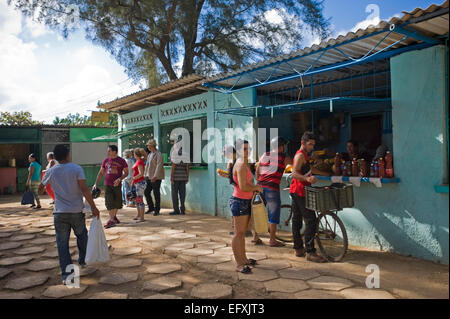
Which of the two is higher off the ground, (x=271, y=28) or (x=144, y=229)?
(x=271, y=28)

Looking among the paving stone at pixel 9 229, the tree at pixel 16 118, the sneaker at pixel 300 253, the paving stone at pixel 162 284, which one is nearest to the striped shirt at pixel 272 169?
the sneaker at pixel 300 253

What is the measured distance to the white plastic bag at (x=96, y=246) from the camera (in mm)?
4355

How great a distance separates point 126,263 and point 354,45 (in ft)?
14.9

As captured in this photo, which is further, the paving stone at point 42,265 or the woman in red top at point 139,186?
the woman in red top at point 139,186

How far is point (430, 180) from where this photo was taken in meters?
4.46

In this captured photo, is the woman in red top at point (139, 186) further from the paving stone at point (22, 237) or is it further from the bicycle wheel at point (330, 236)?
the bicycle wheel at point (330, 236)

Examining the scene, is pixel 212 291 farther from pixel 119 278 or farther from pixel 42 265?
pixel 42 265

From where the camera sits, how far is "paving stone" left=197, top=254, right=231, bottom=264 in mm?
4777

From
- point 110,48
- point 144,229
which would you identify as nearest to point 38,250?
point 144,229

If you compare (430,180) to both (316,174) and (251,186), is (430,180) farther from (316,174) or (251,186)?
(251,186)

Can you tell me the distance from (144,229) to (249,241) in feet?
7.87

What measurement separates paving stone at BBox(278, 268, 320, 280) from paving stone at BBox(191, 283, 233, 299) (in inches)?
30.3

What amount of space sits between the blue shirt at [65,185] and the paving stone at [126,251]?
1372 mm

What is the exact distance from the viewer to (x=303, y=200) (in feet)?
15.6
